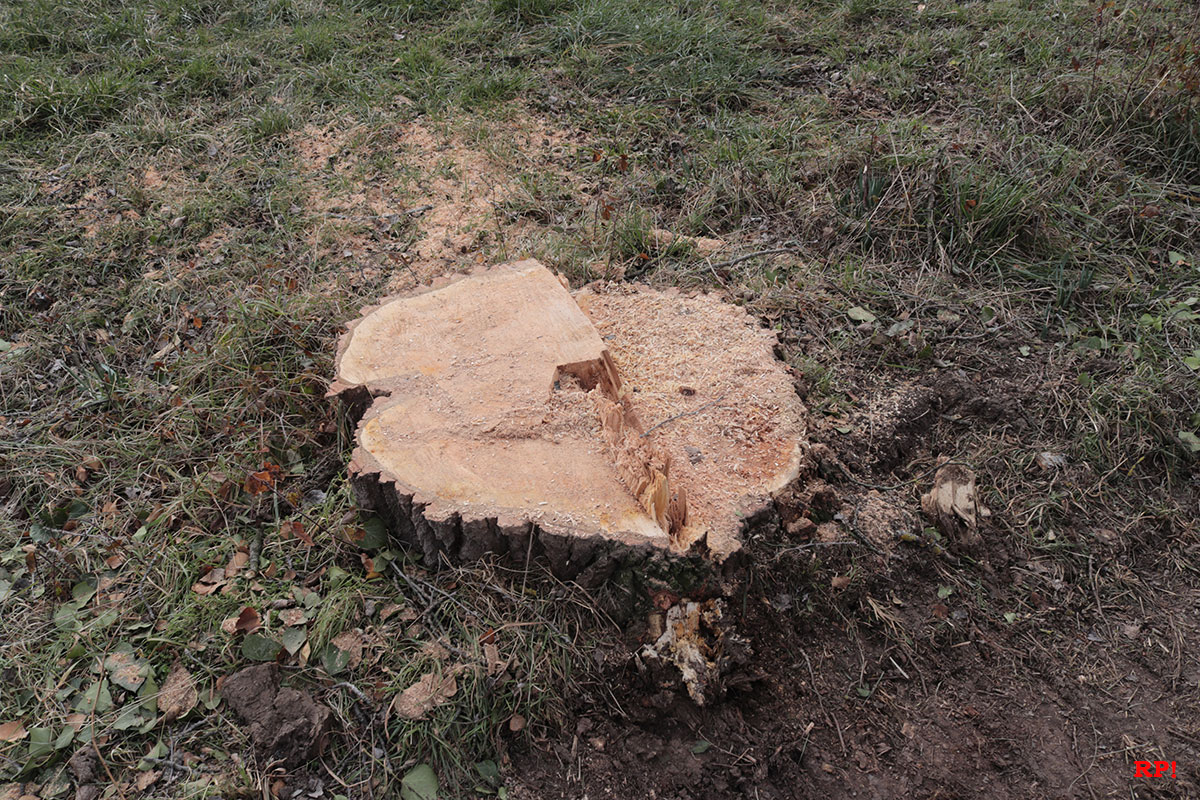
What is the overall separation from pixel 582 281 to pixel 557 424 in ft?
4.26

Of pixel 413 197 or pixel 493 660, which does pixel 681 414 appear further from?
pixel 413 197

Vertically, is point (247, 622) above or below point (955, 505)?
above

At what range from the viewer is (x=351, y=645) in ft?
7.32

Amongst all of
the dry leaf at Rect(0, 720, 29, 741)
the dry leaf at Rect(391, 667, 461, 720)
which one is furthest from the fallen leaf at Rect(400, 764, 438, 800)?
the dry leaf at Rect(0, 720, 29, 741)

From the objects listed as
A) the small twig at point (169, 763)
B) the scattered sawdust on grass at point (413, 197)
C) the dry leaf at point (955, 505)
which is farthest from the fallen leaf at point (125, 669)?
the dry leaf at point (955, 505)

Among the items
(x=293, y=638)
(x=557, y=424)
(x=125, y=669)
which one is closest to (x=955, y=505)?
(x=557, y=424)

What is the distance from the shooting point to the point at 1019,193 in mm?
3449

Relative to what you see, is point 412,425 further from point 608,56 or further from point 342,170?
point 608,56

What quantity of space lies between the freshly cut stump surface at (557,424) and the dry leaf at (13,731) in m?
1.09

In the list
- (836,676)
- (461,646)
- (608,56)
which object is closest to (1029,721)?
(836,676)

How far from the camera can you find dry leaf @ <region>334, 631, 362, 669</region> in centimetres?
220

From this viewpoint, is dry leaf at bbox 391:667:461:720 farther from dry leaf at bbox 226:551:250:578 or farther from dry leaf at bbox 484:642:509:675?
dry leaf at bbox 226:551:250:578

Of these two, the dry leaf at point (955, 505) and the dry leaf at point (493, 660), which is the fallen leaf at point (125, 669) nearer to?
the dry leaf at point (493, 660)

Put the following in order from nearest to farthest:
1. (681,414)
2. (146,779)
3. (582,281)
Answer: (146,779) → (681,414) → (582,281)
